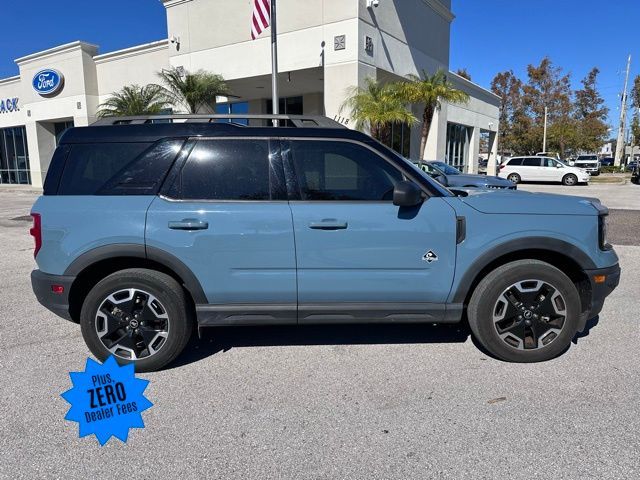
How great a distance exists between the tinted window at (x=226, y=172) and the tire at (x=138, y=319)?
0.72 metres

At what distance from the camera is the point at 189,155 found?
11.1 feet

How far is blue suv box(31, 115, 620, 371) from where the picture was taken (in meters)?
3.26

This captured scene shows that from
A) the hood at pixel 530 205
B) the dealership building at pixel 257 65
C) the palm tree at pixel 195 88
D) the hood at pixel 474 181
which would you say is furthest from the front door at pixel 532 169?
the hood at pixel 530 205

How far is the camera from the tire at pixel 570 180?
25.5 metres

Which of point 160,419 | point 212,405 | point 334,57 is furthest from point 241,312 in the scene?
point 334,57

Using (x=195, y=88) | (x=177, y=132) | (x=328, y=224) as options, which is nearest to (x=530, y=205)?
(x=328, y=224)

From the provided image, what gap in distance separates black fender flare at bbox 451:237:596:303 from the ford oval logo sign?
27.8 metres

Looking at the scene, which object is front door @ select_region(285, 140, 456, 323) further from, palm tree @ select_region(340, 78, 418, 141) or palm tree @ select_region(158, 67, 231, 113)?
palm tree @ select_region(158, 67, 231, 113)

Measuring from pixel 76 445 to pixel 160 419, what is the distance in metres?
0.48

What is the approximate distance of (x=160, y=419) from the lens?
285 centimetres

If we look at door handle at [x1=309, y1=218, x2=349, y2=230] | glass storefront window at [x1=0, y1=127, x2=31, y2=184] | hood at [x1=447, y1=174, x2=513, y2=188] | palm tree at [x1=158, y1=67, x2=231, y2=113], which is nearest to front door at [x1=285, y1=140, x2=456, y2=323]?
door handle at [x1=309, y1=218, x2=349, y2=230]

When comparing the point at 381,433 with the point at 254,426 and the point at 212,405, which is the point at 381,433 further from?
the point at 212,405

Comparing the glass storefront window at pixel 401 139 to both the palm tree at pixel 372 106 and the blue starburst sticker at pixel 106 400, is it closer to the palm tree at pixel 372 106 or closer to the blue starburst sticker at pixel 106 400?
the palm tree at pixel 372 106

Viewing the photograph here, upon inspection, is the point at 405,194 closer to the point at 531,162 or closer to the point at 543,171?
the point at 543,171
